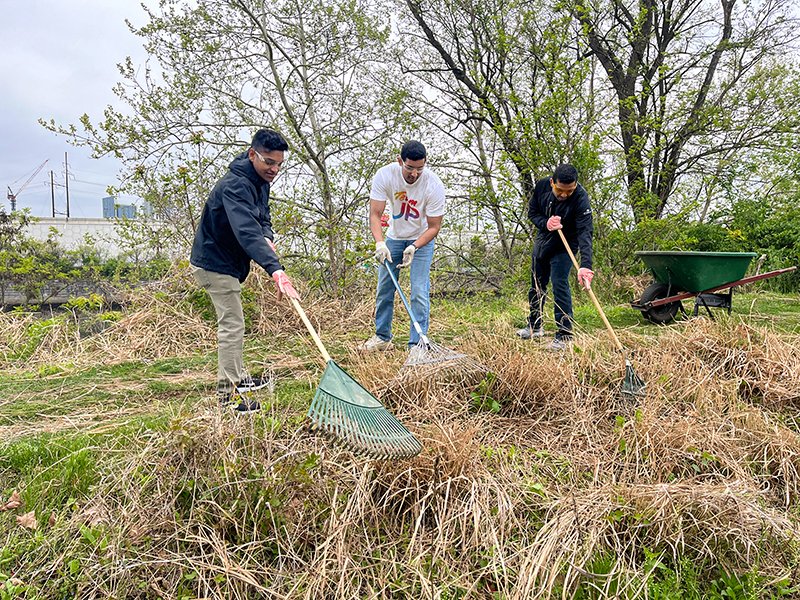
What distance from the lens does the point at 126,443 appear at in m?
2.52

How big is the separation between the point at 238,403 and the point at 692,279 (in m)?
4.34

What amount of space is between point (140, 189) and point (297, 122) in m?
2.01

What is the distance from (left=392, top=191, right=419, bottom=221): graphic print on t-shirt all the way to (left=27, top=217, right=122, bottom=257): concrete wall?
4.25 metres

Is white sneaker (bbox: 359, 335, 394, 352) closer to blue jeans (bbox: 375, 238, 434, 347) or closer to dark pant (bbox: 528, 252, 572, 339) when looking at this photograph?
blue jeans (bbox: 375, 238, 434, 347)

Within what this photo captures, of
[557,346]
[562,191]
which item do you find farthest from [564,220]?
[557,346]

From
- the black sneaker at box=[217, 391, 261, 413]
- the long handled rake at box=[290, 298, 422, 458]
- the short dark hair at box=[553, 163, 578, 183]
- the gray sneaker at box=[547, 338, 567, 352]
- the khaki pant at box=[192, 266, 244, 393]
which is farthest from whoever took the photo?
the short dark hair at box=[553, 163, 578, 183]

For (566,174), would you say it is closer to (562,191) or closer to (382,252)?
(562,191)

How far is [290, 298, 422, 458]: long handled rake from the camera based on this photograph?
2.05 meters

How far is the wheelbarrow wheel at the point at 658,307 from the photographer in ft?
17.1

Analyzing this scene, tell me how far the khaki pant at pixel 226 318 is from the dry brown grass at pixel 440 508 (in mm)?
346

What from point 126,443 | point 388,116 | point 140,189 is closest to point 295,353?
point 126,443

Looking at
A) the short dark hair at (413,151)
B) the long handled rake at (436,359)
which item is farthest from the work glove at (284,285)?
the short dark hair at (413,151)

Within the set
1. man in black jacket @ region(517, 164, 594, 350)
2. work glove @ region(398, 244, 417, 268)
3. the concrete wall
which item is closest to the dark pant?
man in black jacket @ region(517, 164, 594, 350)

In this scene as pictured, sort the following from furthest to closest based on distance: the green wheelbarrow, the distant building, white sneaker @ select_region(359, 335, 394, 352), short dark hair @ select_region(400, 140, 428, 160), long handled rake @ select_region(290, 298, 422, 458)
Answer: the distant building, the green wheelbarrow, white sneaker @ select_region(359, 335, 394, 352), short dark hair @ select_region(400, 140, 428, 160), long handled rake @ select_region(290, 298, 422, 458)
